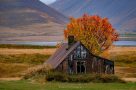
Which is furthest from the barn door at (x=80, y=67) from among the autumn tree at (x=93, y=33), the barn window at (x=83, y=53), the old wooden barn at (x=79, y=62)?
the autumn tree at (x=93, y=33)

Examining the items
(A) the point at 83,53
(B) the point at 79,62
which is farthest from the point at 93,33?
(B) the point at 79,62

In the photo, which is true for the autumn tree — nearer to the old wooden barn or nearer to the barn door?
the old wooden barn

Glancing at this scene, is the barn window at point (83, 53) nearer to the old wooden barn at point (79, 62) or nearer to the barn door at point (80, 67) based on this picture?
the old wooden barn at point (79, 62)

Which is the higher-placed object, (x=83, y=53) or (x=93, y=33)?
(x=93, y=33)

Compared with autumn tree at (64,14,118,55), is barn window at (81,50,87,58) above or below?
below

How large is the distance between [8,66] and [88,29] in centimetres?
2145

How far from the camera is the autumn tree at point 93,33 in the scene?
317 feet

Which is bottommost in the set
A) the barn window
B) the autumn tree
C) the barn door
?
the barn door

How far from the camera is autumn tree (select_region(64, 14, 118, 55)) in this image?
96.8 m

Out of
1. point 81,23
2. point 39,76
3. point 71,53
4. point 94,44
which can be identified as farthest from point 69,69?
point 81,23

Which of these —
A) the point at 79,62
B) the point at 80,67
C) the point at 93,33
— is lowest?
the point at 80,67

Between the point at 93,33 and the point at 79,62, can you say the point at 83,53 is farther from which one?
the point at 93,33

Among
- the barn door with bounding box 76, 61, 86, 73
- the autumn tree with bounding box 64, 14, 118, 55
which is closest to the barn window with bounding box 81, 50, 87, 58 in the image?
the barn door with bounding box 76, 61, 86, 73

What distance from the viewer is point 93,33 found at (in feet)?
328
